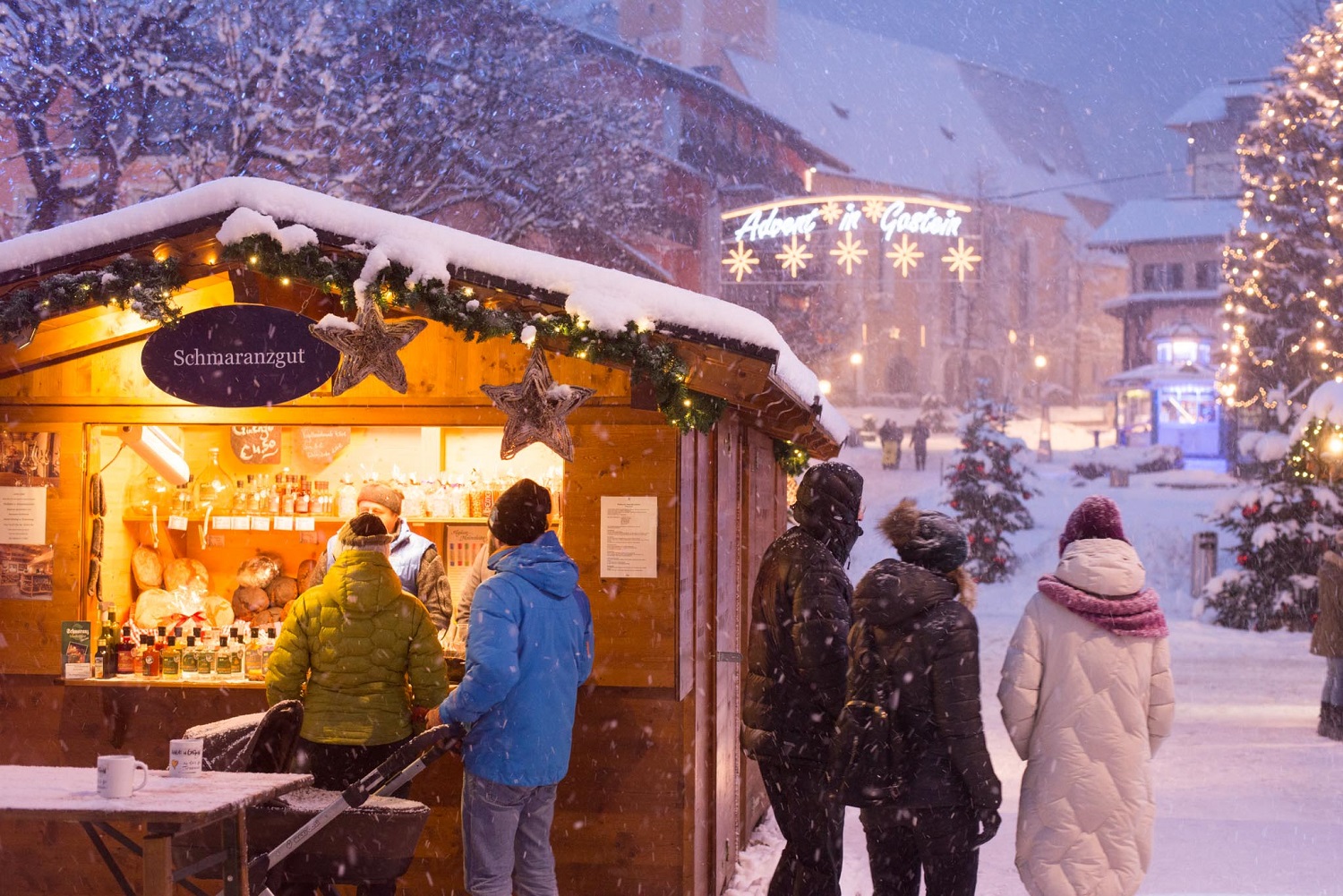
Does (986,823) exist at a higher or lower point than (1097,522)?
lower

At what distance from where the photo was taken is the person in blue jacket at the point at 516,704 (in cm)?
473

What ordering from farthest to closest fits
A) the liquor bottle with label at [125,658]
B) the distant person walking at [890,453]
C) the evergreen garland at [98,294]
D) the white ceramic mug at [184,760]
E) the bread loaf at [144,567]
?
the distant person walking at [890,453]
the bread loaf at [144,567]
the liquor bottle with label at [125,658]
the evergreen garland at [98,294]
the white ceramic mug at [184,760]

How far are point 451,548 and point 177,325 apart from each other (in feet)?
8.52

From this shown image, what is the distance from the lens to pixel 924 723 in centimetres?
449

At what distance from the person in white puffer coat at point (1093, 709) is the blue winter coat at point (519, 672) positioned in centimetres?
167

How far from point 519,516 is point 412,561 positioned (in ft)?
6.81

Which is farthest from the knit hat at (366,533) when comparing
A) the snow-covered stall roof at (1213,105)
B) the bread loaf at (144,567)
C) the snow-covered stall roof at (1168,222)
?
the snow-covered stall roof at (1213,105)

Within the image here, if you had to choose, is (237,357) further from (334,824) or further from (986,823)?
(986,823)

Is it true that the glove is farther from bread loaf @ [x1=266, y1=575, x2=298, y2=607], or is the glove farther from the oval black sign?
bread loaf @ [x1=266, y1=575, x2=298, y2=607]

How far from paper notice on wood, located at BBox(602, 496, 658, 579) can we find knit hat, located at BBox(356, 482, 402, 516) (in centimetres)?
132

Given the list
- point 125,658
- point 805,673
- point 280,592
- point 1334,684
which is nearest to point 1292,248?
point 1334,684

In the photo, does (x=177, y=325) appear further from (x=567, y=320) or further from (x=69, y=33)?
(x=69, y=33)

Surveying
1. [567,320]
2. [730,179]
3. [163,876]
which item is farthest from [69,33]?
[730,179]

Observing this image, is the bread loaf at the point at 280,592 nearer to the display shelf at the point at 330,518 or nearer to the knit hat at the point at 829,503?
the display shelf at the point at 330,518
